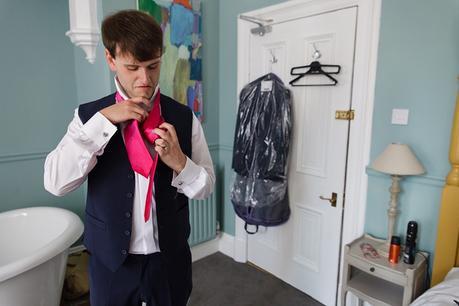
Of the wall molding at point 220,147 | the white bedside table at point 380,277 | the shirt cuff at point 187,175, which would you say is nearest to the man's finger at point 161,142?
the shirt cuff at point 187,175

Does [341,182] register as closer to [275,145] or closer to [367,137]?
[367,137]

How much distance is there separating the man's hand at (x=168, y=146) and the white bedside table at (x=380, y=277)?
1.27 m

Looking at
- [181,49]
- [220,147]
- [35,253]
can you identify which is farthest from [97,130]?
[220,147]

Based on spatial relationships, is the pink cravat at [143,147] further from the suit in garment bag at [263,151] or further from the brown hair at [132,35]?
the suit in garment bag at [263,151]

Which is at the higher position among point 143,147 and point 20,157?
point 143,147

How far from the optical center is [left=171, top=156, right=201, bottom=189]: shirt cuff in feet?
3.17

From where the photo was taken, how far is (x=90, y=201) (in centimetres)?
101

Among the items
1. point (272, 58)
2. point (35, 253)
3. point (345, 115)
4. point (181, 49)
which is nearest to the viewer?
point (35, 253)

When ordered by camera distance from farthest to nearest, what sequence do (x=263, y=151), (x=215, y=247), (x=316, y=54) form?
(x=215, y=247) → (x=263, y=151) → (x=316, y=54)

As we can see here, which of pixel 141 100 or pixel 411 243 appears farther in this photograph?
pixel 411 243

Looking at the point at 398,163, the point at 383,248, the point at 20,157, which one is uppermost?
the point at 398,163

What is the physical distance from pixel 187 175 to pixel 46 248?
107 cm

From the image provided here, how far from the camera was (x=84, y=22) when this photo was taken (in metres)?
1.97

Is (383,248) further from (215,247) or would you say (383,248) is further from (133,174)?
(215,247)
